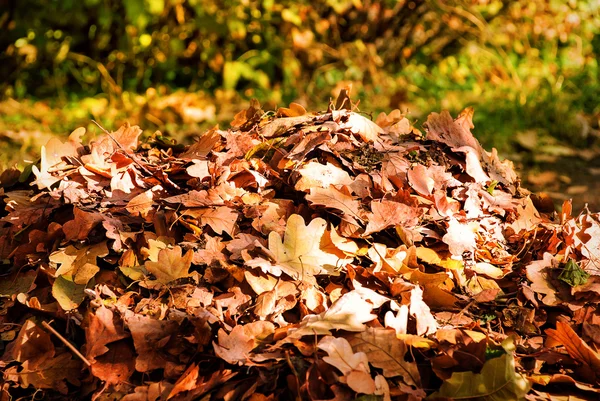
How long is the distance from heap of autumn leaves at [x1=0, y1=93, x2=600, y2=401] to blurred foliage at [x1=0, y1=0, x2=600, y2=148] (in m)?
3.37

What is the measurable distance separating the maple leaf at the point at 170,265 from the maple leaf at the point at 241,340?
0.23 m

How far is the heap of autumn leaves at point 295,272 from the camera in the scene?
4.86 ft

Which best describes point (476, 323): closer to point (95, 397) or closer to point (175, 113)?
point (95, 397)

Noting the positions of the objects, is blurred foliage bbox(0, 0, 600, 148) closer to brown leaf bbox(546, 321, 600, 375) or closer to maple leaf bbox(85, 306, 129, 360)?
brown leaf bbox(546, 321, 600, 375)

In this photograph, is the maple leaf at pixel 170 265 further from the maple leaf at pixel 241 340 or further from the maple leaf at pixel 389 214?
the maple leaf at pixel 389 214

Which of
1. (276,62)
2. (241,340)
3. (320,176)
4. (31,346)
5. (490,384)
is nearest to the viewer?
(490,384)

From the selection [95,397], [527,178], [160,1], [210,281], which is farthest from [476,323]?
[160,1]

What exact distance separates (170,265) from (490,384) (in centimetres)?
81

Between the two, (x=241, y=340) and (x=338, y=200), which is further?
(x=338, y=200)

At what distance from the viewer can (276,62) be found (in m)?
5.91

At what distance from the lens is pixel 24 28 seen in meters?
5.71

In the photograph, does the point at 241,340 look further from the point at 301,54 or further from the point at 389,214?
the point at 301,54

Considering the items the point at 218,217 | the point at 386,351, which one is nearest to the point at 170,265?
the point at 218,217

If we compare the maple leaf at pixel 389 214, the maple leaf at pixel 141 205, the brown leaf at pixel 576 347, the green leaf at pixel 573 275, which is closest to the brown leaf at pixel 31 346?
the maple leaf at pixel 141 205
